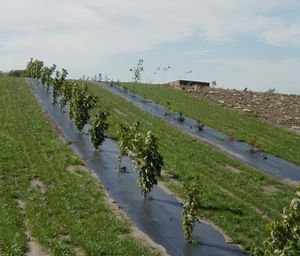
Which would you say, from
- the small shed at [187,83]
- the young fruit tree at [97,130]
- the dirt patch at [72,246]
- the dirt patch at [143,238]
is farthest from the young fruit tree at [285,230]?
the small shed at [187,83]

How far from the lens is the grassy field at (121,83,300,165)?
46938mm

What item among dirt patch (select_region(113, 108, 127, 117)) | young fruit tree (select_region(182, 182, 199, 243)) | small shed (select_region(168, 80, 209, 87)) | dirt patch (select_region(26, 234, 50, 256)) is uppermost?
small shed (select_region(168, 80, 209, 87))

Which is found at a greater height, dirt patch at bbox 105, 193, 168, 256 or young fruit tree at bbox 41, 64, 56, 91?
young fruit tree at bbox 41, 64, 56, 91

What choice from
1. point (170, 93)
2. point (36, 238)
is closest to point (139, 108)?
point (170, 93)

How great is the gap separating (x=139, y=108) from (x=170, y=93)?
51.2 feet

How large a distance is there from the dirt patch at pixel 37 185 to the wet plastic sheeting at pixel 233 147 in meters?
17.3

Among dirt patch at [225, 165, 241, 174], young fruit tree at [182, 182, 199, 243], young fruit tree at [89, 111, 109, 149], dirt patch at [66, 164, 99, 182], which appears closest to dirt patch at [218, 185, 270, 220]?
dirt patch at [225, 165, 241, 174]

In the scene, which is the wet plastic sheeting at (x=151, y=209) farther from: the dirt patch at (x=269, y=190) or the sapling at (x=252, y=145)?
the sapling at (x=252, y=145)

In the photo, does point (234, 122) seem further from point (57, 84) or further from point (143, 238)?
point (143, 238)

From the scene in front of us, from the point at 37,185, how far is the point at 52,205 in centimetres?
396

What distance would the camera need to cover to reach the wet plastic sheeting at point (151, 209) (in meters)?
23.2

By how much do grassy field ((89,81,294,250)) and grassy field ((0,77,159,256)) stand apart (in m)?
5.42

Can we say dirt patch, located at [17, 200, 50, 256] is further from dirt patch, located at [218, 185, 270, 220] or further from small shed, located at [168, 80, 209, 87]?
small shed, located at [168, 80, 209, 87]

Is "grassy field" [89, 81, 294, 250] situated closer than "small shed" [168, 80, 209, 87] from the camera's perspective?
Yes
